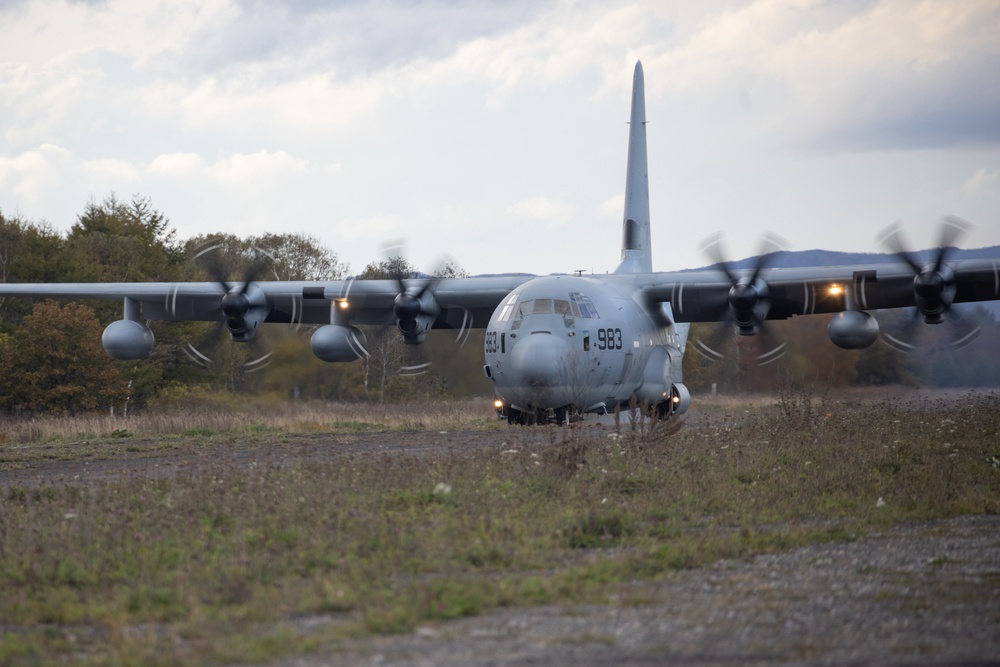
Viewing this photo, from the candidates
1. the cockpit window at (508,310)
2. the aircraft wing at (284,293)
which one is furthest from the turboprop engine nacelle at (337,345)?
the cockpit window at (508,310)

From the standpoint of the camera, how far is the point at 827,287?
24.7m

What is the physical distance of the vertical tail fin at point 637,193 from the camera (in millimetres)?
30484

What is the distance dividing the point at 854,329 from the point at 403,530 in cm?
1681

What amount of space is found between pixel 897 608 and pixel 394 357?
99.6ft

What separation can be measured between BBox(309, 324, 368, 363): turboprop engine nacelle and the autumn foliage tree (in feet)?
36.5

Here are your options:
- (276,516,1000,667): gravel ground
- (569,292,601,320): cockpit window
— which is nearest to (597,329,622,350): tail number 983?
(569,292,601,320): cockpit window

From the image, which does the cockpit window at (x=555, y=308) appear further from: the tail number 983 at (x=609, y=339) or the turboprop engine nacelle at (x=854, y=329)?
the turboprop engine nacelle at (x=854, y=329)

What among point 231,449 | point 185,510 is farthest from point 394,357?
point 185,510

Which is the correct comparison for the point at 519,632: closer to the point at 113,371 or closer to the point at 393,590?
the point at 393,590

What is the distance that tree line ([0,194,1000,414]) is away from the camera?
30.5 meters

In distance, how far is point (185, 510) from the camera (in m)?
10.2

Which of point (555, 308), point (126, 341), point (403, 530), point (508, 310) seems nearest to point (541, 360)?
point (555, 308)

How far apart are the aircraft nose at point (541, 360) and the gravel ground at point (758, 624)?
12.8 meters

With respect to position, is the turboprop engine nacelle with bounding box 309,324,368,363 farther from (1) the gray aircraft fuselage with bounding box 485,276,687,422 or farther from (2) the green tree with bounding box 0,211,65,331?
(2) the green tree with bounding box 0,211,65,331
